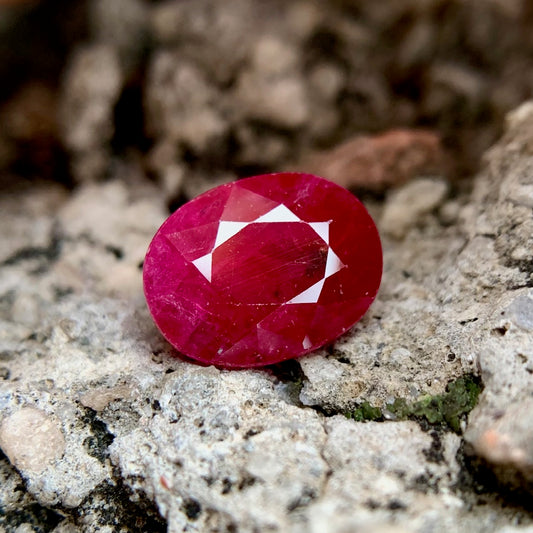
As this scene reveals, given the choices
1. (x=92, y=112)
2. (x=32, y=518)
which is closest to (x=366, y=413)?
(x=32, y=518)

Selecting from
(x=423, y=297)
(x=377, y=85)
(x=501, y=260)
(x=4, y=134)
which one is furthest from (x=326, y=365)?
(x=4, y=134)

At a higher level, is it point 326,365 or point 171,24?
point 171,24

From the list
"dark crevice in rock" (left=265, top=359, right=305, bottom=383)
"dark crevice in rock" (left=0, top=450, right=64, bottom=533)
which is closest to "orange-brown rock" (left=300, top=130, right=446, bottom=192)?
"dark crevice in rock" (left=265, top=359, right=305, bottom=383)

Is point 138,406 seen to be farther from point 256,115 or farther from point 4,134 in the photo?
point 4,134

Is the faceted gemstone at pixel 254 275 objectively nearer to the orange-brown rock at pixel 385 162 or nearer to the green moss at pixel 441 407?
the green moss at pixel 441 407

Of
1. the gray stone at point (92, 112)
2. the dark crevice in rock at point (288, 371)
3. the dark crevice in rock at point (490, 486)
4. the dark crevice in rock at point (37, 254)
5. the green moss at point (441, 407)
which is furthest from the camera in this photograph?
the gray stone at point (92, 112)

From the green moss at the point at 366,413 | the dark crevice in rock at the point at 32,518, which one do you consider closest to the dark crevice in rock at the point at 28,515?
the dark crevice in rock at the point at 32,518

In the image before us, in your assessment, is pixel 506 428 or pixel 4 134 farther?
pixel 4 134

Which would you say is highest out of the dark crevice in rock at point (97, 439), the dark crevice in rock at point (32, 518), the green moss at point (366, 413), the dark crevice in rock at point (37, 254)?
the green moss at point (366, 413)
